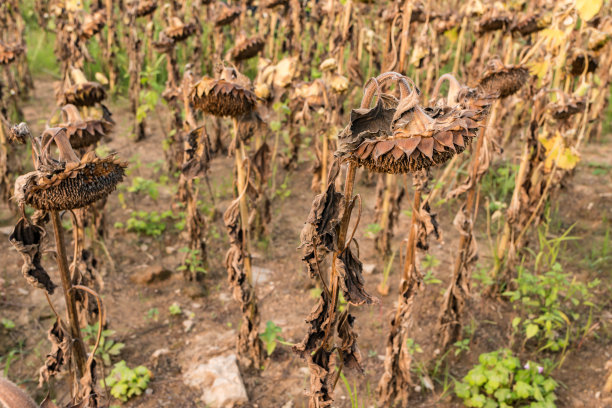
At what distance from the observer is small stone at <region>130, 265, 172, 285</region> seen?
3.49 m

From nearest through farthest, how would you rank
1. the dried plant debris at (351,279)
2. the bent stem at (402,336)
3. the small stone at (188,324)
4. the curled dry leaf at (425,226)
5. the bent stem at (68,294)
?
1. the dried plant debris at (351,279)
2. the bent stem at (68,294)
3. the curled dry leaf at (425,226)
4. the bent stem at (402,336)
5. the small stone at (188,324)

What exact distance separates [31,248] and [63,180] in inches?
18.5

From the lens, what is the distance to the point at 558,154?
2.93 m

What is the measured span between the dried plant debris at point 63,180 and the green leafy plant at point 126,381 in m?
1.30

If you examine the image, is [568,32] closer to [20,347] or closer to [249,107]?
[249,107]

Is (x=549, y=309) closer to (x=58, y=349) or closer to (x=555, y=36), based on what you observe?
(x=555, y=36)

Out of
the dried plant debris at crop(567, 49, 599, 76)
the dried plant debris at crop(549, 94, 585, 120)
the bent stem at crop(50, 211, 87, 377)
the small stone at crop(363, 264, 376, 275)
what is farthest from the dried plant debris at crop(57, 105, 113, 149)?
the dried plant debris at crop(567, 49, 599, 76)

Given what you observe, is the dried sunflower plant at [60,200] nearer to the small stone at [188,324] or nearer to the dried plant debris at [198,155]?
the dried plant debris at [198,155]

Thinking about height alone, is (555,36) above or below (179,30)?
above

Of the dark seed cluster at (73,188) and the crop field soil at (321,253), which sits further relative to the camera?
the crop field soil at (321,253)

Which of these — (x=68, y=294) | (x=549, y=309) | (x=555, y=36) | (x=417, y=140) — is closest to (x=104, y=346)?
(x=68, y=294)

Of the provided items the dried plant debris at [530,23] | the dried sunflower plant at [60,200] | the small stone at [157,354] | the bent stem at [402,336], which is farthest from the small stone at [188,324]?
the dried plant debris at [530,23]

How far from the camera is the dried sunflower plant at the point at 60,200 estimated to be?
1484 millimetres

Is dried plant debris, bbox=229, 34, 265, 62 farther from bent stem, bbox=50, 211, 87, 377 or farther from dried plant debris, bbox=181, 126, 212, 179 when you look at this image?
bent stem, bbox=50, 211, 87, 377
